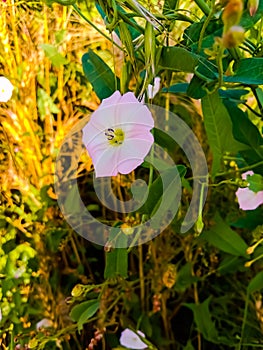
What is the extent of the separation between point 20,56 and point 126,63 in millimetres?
260

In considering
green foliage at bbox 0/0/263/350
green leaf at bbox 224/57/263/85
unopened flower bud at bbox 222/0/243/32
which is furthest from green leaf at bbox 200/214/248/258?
unopened flower bud at bbox 222/0/243/32

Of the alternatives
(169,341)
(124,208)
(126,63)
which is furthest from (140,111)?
(169,341)

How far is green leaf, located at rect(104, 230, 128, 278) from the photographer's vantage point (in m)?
0.48

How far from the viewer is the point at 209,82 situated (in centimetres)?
43

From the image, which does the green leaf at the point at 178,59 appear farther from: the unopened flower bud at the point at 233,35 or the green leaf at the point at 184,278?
the green leaf at the point at 184,278

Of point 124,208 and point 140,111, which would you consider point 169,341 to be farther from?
point 140,111

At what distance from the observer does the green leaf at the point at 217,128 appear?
19.6 inches

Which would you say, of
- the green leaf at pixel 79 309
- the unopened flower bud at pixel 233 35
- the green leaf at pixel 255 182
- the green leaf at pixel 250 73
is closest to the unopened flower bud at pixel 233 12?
the unopened flower bud at pixel 233 35

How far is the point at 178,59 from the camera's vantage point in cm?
40

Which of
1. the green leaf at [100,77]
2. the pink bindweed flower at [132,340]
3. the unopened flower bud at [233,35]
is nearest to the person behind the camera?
the unopened flower bud at [233,35]

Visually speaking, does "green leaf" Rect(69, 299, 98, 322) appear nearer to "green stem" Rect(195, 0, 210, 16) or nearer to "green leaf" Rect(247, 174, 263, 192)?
"green leaf" Rect(247, 174, 263, 192)

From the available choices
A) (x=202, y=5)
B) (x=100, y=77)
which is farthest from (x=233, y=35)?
(x=100, y=77)

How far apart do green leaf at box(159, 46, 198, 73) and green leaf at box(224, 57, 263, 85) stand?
1.2 inches

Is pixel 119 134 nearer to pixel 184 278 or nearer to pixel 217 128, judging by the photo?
pixel 217 128
